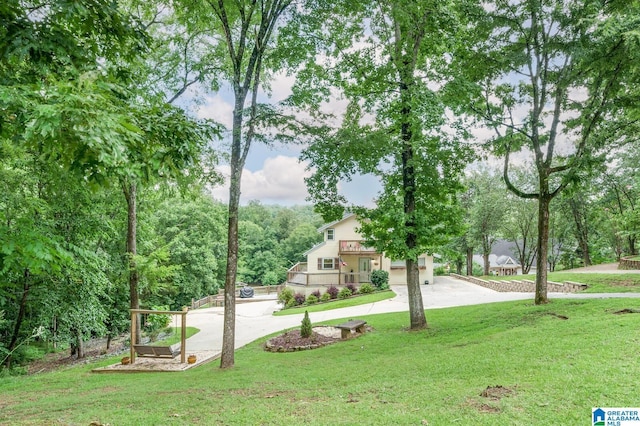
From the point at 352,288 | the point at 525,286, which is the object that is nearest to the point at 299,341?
the point at 525,286

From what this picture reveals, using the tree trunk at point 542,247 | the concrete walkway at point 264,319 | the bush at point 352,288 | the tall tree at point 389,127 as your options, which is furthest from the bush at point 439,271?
the tall tree at point 389,127

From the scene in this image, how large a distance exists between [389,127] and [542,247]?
5.92 metres

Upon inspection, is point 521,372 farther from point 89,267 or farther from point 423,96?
point 89,267

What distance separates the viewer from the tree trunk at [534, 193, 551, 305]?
1148cm

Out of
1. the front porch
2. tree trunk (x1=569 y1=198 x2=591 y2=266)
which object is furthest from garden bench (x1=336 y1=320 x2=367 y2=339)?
tree trunk (x1=569 y1=198 x2=591 y2=266)

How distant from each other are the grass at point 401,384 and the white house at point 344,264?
18.0m

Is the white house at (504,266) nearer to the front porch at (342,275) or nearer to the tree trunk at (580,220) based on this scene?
the tree trunk at (580,220)

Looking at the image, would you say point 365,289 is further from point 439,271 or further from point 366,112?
point 439,271

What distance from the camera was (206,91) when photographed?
1336 cm

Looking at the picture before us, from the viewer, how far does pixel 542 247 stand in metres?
11.5

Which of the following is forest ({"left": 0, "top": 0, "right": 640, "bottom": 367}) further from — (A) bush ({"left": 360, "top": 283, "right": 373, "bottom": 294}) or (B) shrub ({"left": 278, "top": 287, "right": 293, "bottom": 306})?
(A) bush ({"left": 360, "top": 283, "right": 373, "bottom": 294})

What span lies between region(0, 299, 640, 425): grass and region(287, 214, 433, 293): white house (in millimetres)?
18036

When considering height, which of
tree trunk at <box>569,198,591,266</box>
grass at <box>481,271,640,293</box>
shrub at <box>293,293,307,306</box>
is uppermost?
tree trunk at <box>569,198,591,266</box>

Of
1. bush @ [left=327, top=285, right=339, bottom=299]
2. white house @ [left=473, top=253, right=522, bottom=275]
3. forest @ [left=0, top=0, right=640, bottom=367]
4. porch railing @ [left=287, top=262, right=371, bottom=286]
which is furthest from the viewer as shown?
white house @ [left=473, top=253, right=522, bottom=275]
